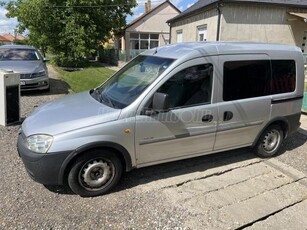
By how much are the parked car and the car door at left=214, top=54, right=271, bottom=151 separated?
22.8ft

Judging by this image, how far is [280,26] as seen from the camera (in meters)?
14.0

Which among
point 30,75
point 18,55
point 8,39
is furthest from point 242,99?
point 8,39

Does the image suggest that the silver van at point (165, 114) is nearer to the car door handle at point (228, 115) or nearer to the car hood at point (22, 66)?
the car door handle at point (228, 115)

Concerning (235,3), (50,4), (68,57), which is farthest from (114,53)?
(235,3)

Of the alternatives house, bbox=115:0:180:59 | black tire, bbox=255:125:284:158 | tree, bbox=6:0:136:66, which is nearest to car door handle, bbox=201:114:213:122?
black tire, bbox=255:125:284:158

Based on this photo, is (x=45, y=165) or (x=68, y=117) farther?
(x=68, y=117)

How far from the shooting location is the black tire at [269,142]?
4.76 m

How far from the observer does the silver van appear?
329 cm

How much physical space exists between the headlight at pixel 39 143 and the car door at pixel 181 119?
1054 mm

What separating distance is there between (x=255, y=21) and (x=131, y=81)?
11.5 meters

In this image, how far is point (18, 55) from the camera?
10.1 m

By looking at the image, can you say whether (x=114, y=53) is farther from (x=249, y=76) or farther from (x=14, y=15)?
(x=249, y=76)

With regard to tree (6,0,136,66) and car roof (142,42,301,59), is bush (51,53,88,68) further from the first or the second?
car roof (142,42,301,59)

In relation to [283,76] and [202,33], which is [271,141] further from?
[202,33]
